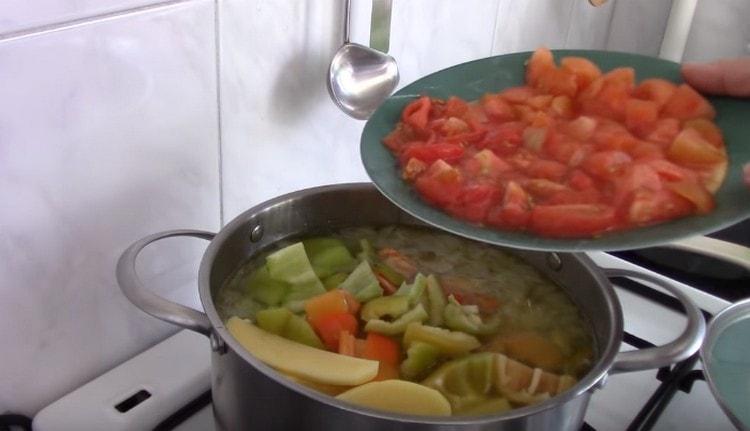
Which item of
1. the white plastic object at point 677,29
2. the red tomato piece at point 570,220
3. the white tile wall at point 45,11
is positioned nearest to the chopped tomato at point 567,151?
the red tomato piece at point 570,220

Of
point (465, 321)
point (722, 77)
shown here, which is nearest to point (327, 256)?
point (465, 321)

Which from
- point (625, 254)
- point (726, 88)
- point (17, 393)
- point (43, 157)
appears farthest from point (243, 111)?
point (625, 254)

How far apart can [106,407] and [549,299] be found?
37cm

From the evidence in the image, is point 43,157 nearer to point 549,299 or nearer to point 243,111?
point 243,111

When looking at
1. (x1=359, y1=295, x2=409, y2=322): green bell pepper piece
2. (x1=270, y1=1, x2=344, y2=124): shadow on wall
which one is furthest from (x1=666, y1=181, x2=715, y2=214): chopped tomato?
(x1=270, y1=1, x2=344, y2=124): shadow on wall

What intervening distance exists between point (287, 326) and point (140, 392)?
150 millimetres

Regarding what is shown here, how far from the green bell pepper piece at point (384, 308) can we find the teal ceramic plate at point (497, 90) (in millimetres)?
97

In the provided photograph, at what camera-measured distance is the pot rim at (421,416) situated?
0.45 m

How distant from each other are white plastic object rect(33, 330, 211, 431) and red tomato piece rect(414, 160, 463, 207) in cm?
25

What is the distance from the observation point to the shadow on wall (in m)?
0.69

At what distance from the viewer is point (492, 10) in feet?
2.97

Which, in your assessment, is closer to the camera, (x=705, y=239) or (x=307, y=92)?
(x=307, y=92)

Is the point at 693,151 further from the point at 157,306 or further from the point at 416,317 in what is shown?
the point at 157,306

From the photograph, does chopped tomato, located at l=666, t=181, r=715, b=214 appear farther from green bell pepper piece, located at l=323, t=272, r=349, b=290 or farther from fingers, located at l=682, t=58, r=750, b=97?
green bell pepper piece, located at l=323, t=272, r=349, b=290
